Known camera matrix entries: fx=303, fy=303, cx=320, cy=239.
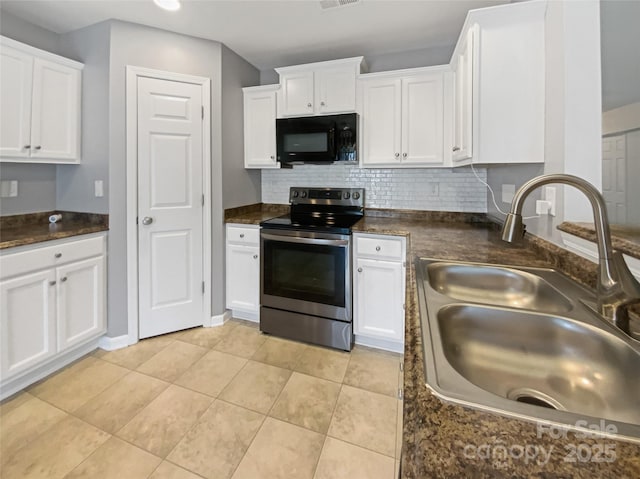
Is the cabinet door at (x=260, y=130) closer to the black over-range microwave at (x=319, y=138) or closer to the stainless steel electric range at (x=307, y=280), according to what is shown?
the black over-range microwave at (x=319, y=138)

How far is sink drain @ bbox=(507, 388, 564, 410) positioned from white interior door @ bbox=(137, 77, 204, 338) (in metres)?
2.39

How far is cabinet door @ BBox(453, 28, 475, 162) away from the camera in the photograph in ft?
5.53

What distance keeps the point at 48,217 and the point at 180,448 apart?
2.15 meters

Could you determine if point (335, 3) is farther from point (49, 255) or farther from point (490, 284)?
point (49, 255)

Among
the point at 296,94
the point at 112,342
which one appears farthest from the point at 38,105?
the point at 296,94

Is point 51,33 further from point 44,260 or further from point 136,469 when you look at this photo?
point 136,469

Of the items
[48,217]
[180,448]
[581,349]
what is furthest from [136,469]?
[48,217]

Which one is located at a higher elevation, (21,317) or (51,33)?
(51,33)

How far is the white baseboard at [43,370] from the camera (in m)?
1.80

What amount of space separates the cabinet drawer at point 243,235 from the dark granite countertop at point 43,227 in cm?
91

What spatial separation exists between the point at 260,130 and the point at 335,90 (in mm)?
797

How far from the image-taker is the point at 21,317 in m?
1.79

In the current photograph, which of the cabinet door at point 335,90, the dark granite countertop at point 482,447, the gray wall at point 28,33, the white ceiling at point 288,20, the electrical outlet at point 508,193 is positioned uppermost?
the white ceiling at point 288,20

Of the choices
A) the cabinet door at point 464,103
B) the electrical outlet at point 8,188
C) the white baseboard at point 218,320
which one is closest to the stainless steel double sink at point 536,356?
the cabinet door at point 464,103
